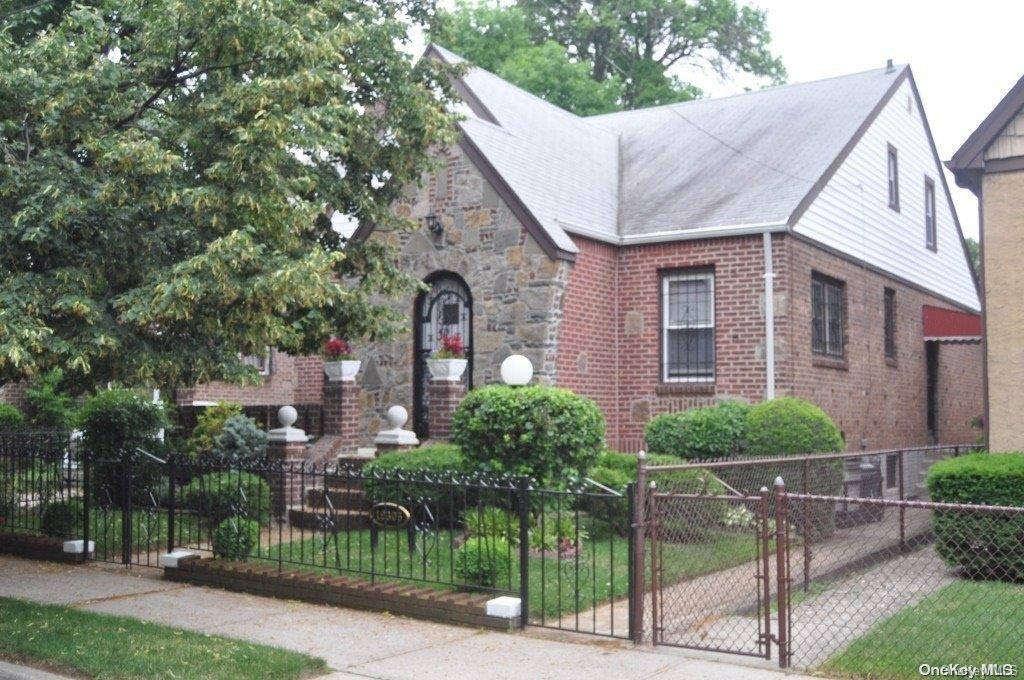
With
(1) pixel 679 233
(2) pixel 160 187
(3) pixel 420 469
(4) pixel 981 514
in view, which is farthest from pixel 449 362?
(4) pixel 981 514

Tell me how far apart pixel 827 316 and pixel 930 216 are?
22.0ft

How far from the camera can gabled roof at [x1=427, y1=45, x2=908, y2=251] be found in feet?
52.6

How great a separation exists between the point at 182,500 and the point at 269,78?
5.45 m

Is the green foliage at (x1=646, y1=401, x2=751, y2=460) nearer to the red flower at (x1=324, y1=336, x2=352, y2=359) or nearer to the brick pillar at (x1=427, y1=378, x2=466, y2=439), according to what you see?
the brick pillar at (x1=427, y1=378, x2=466, y2=439)

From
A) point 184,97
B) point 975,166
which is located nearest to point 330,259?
point 184,97

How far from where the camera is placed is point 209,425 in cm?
1650

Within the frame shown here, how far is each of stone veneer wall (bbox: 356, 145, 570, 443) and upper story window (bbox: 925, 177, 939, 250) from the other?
33.6 feet

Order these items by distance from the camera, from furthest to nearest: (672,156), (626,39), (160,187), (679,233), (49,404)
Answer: (626,39) → (49,404) → (672,156) → (679,233) → (160,187)

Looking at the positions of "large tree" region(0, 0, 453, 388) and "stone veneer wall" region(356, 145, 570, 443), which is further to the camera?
"stone veneer wall" region(356, 145, 570, 443)

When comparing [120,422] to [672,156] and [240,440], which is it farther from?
[672,156]

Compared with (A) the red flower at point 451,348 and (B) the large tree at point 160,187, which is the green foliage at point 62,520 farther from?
(A) the red flower at point 451,348

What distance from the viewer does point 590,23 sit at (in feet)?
119

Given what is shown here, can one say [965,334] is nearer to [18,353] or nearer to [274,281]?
[274,281]

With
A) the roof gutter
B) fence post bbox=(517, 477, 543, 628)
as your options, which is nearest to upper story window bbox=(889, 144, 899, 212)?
the roof gutter
